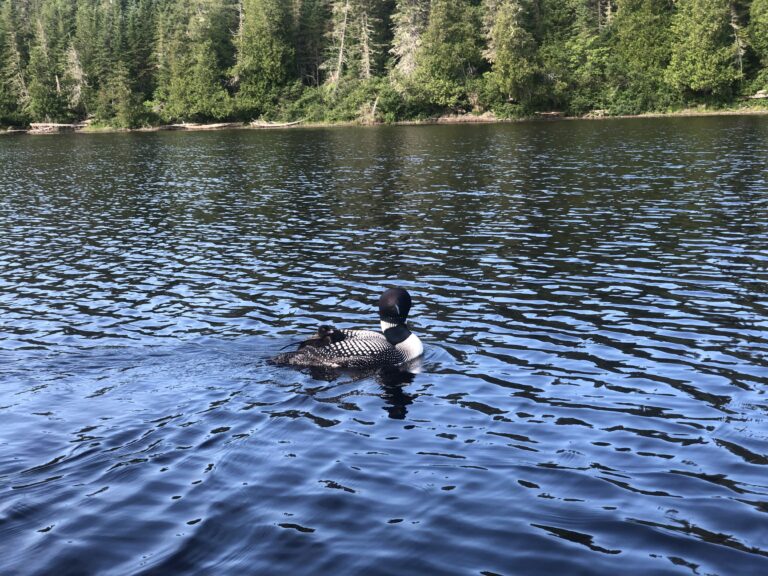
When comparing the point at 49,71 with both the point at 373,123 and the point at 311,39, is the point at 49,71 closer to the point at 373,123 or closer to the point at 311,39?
the point at 311,39

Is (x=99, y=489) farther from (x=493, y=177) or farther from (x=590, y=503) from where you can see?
(x=493, y=177)

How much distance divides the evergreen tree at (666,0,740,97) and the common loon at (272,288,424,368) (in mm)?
87648

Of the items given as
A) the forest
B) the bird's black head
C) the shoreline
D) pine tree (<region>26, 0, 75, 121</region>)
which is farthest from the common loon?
pine tree (<region>26, 0, 75, 121</region>)

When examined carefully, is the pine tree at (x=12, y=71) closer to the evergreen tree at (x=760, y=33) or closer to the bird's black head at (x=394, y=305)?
the evergreen tree at (x=760, y=33)

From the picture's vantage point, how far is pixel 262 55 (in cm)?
12369

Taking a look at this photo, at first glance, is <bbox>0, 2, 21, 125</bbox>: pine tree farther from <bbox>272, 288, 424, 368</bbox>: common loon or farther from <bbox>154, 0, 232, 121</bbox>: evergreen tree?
<bbox>272, 288, 424, 368</bbox>: common loon

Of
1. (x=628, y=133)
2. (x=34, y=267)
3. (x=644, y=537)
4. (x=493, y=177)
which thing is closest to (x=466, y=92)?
(x=628, y=133)

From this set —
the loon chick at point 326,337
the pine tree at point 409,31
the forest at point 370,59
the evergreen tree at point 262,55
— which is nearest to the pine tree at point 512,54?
the forest at point 370,59

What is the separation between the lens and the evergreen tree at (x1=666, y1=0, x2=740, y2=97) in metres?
90.2

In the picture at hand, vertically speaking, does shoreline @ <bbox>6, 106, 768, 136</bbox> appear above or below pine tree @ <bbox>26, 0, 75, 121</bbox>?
below

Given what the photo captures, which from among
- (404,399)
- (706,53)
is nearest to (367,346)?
(404,399)

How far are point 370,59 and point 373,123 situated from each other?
44.7 ft

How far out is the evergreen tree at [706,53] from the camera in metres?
90.2

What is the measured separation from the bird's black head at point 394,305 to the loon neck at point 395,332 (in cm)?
9
